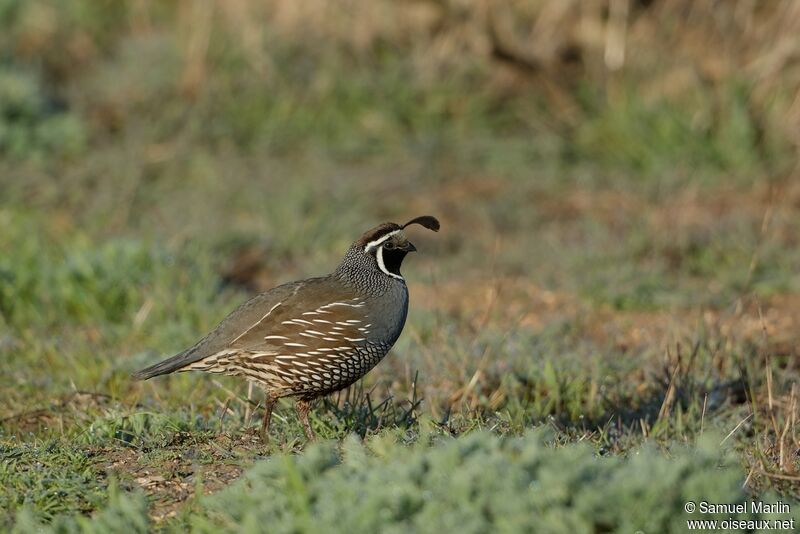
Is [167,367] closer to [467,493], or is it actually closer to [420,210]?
[467,493]

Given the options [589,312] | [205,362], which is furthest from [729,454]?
[589,312]

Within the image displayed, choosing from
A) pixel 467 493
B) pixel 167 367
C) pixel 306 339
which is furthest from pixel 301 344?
pixel 467 493

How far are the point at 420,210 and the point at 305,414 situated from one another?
508 centimetres

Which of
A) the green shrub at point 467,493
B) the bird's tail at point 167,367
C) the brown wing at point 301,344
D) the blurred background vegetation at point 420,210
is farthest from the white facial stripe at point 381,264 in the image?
the green shrub at point 467,493

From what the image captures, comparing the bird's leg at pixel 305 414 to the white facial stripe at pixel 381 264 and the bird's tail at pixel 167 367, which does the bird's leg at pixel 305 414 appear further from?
the white facial stripe at pixel 381 264

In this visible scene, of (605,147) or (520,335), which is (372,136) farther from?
(520,335)

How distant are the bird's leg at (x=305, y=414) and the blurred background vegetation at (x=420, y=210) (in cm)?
9

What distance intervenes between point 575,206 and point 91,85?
485cm

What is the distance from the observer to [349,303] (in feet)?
16.9

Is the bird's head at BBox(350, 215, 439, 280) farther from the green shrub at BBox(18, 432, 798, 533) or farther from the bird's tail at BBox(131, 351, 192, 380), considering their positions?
the green shrub at BBox(18, 432, 798, 533)

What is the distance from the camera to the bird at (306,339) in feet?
16.3

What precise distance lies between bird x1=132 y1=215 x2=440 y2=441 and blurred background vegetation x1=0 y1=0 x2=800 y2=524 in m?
0.19

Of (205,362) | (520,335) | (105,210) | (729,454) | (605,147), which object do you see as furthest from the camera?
(605,147)

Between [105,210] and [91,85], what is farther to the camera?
[91,85]
